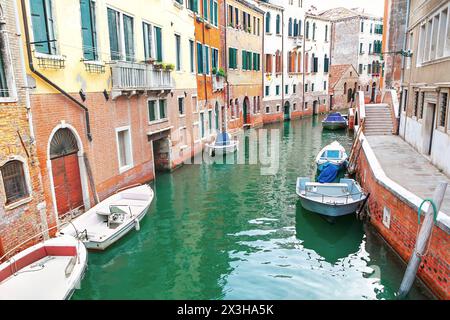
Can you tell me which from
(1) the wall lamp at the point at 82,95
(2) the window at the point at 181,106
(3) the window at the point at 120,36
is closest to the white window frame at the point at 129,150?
(1) the wall lamp at the point at 82,95

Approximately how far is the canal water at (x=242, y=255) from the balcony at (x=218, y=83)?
9.54 m

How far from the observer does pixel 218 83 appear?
21.2 meters

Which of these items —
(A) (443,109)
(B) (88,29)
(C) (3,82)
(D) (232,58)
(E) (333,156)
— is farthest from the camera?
(D) (232,58)

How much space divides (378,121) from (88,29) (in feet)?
47.1

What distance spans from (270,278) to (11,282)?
4.76m

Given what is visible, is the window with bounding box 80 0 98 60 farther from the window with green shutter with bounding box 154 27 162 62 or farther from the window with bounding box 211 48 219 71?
the window with bounding box 211 48 219 71

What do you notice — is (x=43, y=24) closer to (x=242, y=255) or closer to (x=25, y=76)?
(x=25, y=76)

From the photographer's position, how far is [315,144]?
2214cm

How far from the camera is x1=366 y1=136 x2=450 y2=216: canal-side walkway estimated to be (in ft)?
27.0

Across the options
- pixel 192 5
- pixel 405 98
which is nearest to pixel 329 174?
pixel 405 98

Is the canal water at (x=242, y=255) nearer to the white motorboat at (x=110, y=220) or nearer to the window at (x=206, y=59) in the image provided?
the white motorboat at (x=110, y=220)

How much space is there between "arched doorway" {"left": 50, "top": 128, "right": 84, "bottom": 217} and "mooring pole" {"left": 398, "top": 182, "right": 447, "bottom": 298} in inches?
Result: 303

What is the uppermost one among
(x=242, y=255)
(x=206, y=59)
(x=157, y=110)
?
(x=206, y=59)
